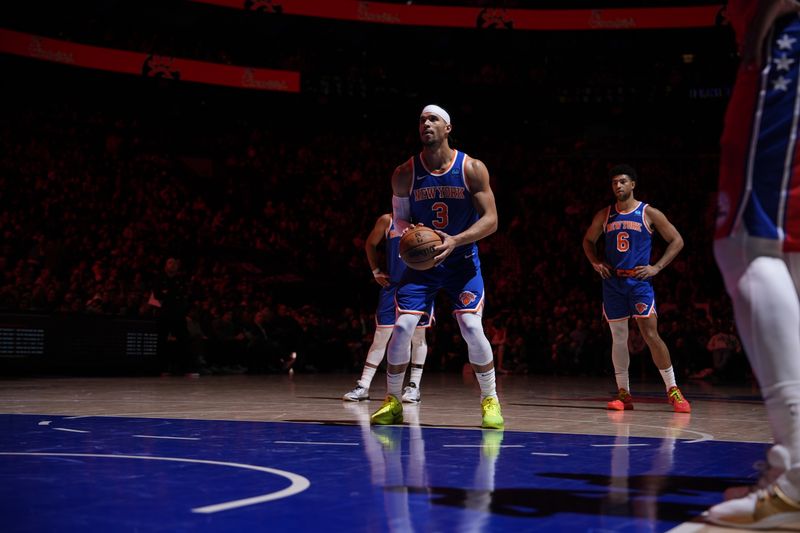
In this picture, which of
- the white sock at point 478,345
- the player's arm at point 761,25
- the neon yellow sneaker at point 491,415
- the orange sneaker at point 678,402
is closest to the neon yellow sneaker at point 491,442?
the neon yellow sneaker at point 491,415

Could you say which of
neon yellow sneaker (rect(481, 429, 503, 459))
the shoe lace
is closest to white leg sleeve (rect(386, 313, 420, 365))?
neon yellow sneaker (rect(481, 429, 503, 459))

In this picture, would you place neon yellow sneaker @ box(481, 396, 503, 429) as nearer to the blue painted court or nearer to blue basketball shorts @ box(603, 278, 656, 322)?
the blue painted court

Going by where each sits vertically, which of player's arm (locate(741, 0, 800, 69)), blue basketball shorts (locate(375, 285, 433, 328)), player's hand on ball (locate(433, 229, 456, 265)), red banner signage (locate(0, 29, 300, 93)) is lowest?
blue basketball shorts (locate(375, 285, 433, 328))

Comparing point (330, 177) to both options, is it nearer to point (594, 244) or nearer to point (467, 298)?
point (594, 244)

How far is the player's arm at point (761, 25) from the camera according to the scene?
10.4ft

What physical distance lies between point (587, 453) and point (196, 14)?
2671cm

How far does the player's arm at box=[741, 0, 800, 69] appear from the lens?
125 inches

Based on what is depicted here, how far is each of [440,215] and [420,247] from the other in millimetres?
648

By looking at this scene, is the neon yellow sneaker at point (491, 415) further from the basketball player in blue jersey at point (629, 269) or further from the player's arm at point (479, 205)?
the basketball player in blue jersey at point (629, 269)

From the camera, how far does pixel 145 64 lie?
1044 inches

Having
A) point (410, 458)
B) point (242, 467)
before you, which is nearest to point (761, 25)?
point (410, 458)

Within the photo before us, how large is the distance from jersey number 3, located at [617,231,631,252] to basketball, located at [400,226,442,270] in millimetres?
3518

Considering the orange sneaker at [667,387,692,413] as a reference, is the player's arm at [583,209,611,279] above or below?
above

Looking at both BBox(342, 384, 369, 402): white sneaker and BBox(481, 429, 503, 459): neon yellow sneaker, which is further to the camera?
BBox(342, 384, 369, 402): white sneaker
